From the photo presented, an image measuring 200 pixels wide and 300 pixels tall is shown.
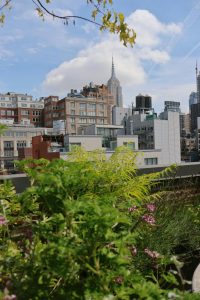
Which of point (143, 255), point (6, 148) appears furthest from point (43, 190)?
point (6, 148)

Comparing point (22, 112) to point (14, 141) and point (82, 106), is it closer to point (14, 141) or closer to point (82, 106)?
point (82, 106)

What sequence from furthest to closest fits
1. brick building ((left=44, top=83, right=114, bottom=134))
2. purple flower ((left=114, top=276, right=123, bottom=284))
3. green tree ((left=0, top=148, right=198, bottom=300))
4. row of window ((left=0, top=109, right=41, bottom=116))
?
row of window ((left=0, top=109, right=41, bottom=116)) → brick building ((left=44, top=83, right=114, bottom=134)) → purple flower ((left=114, top=276, right=123, bottom=284)) → green tree ((left=0, top=148, right=198, bottom=300))

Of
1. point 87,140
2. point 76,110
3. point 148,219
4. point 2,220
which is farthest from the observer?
point 76,110

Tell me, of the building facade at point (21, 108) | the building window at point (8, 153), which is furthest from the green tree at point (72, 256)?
the building facade at point (21, 108)

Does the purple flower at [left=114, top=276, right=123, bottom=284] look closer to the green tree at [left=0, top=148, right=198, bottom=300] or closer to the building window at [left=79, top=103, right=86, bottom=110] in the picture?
the green tree at [left=0, top=148, right=198, bottom=300]

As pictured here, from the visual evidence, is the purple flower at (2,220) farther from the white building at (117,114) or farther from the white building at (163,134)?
the white building at (117,114)

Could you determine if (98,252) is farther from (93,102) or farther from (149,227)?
(93,102)

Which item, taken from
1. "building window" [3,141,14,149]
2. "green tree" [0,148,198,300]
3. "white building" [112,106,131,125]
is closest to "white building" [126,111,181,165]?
"building window" [3,141,14,149]

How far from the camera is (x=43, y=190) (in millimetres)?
2092

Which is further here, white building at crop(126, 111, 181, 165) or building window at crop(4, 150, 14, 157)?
white building at crop(126, 111, 181, 165)

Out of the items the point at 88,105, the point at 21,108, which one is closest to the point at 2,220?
the point at 88,105

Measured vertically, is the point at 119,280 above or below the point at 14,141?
below

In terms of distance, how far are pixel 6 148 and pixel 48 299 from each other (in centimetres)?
9801

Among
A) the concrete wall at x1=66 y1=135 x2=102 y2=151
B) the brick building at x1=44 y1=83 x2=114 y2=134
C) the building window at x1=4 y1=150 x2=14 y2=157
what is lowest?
the building window at x1=4 y1=150 x2=14 y2=157
